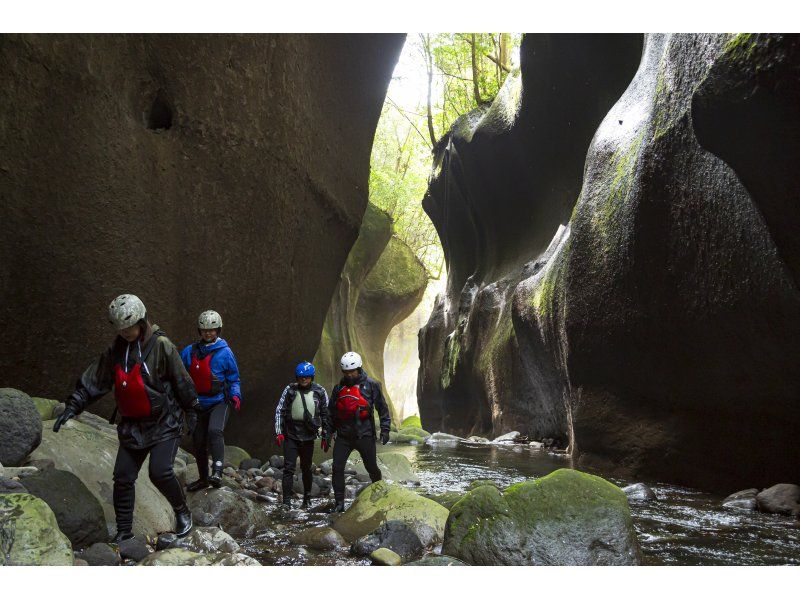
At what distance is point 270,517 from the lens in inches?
255

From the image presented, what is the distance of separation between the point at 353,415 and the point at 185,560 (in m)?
3.14

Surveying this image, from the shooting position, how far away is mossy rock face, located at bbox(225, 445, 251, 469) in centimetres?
906

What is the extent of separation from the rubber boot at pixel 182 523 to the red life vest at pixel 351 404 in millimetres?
2359

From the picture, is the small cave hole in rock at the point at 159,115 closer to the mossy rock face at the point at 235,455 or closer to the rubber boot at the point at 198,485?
the rubber boot at the point at 198,485

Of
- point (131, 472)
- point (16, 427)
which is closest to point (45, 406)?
point (16, 427)

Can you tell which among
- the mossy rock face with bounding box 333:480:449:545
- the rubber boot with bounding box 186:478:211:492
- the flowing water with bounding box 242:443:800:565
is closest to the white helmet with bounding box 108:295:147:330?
the flowing water with bounding box 242:443:800:565

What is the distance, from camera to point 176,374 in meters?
4.66

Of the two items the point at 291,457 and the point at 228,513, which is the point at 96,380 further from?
the point at 291,457

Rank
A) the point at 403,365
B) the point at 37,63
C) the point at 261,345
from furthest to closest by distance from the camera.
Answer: the point at 403,365 → the point at 261,345 → the point at 37,63

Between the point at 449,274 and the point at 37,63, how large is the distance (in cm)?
2281

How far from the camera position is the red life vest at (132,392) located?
176 inches

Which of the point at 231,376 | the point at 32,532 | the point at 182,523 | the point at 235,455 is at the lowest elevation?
the point at 235,455

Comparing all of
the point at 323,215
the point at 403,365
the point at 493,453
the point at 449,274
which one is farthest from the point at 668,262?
the point at 403,365

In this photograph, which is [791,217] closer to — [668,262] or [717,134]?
[717,134]
